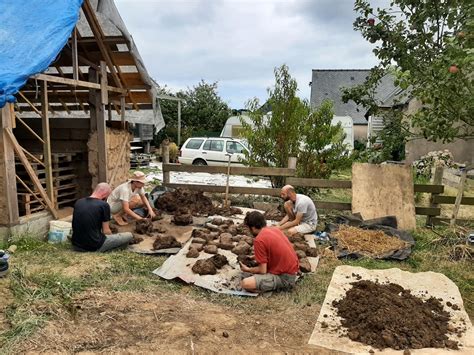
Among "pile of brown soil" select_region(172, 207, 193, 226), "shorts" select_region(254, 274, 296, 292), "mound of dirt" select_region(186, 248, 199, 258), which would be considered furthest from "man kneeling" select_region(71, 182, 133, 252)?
"shorts" select_region(254, 274, 296, 292)

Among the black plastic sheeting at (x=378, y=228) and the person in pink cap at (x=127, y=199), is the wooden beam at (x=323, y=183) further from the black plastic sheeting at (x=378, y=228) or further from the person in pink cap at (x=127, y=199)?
the person in pink cap at (x=127, y=199)

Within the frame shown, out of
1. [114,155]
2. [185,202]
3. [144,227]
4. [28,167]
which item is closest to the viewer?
[28,167]

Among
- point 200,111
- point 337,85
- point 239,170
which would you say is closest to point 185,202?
point 239,170

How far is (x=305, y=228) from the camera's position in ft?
24.9

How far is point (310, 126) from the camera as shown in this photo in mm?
10102

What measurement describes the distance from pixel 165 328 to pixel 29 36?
523cm

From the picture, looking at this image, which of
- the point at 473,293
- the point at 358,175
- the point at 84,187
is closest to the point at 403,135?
the point at 358,175

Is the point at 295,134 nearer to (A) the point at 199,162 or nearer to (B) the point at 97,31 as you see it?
(B) the point at 97,31

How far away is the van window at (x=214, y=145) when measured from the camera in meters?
17.2

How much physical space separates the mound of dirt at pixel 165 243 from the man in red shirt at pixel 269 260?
202 centimetres

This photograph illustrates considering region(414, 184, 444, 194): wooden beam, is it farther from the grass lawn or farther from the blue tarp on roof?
the blue tarp on roof

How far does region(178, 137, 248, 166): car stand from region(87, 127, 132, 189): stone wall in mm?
6615

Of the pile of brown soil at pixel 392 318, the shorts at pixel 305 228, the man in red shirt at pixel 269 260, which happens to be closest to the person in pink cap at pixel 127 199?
the shorts at pixel 305 228

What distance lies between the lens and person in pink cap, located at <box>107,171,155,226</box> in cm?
771
